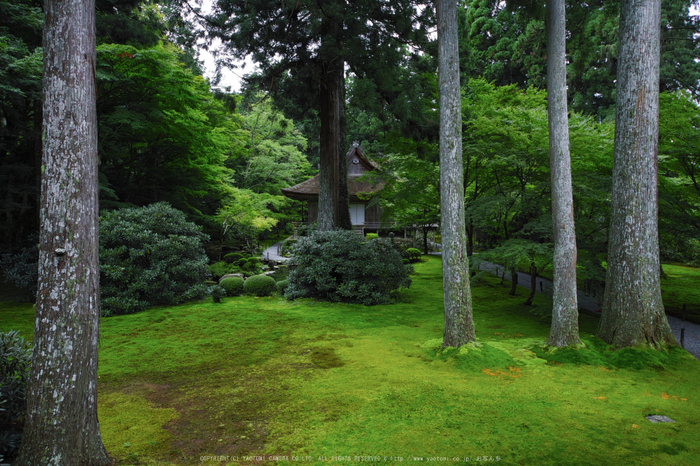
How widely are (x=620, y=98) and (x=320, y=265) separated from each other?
6.61 meters

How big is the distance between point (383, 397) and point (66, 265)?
3.05m

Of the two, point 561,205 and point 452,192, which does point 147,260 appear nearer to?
point 452,192

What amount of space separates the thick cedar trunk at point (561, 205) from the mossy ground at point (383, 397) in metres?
0.35

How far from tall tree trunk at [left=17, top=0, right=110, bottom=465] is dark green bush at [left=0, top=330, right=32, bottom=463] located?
0.25m

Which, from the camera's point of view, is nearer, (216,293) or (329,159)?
(216,293)

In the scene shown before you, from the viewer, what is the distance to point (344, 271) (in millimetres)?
9352

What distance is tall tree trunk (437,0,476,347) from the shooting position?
5156mm

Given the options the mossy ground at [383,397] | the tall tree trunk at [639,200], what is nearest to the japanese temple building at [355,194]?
the mossy ground at [383,397]

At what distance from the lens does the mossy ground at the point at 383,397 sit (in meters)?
3.01

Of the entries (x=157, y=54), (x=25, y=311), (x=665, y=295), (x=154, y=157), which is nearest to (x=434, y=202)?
(x=665, y=295)

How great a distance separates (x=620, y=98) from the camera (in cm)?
539

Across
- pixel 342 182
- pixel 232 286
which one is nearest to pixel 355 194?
pixel 342 182

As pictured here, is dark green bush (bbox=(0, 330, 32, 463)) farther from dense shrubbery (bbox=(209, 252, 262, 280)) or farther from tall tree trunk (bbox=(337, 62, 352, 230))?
dense shrubbery (bbox=(209, 252, 262, 280))

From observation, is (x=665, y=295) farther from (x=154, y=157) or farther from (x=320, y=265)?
(x=154, y=157)
